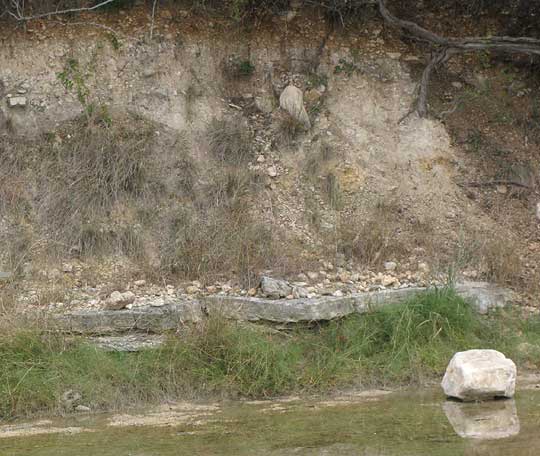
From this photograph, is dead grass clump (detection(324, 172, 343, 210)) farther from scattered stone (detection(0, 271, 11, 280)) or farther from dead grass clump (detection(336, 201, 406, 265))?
scattered stone (detection(0, 271, 11, 280))

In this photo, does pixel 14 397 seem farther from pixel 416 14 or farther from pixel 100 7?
pixel 416 14

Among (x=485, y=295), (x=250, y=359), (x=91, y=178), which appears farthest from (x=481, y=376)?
(x=91, y=178)

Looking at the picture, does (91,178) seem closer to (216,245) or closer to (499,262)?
(216,245)

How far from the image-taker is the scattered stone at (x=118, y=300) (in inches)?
314

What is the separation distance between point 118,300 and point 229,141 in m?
A: 2.20

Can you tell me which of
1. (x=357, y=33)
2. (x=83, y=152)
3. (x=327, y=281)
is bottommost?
(x=327, y=281)

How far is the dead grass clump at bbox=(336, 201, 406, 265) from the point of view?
8914 mm

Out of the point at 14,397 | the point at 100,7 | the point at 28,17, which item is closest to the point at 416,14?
the point at 100,7

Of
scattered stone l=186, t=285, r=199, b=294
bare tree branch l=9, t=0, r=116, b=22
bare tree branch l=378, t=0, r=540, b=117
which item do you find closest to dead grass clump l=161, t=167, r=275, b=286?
scattered stone l=186, t=285, r=199, b=294

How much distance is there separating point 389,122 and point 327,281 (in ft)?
6.72

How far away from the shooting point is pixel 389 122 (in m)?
9.88

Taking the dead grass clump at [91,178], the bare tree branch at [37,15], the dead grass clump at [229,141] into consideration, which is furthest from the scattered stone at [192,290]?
the bare tree branch at [37,15]

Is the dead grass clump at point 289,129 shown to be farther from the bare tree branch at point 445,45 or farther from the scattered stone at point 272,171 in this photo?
the bare tree branch at point 445,45

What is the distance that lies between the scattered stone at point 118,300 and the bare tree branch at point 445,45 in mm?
3533
